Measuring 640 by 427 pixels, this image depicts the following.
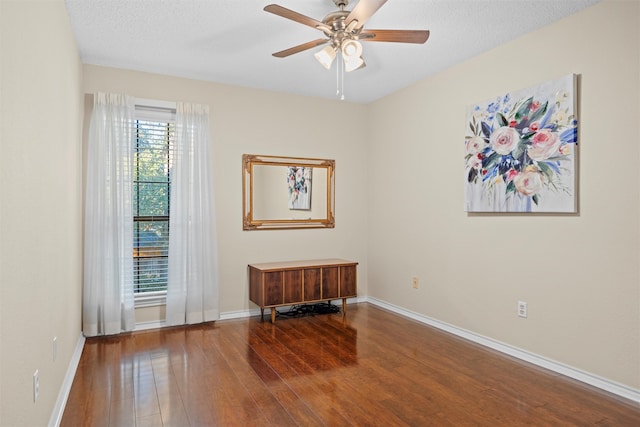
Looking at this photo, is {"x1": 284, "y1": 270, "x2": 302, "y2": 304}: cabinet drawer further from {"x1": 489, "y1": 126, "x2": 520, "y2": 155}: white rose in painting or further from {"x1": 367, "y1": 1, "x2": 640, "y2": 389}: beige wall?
{"x1": 489, "y1": 126, "x2": 520, "y2": 155}: white rose in painting

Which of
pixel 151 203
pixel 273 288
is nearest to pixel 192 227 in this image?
pixel 151 203

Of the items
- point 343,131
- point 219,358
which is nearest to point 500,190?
point 343,131

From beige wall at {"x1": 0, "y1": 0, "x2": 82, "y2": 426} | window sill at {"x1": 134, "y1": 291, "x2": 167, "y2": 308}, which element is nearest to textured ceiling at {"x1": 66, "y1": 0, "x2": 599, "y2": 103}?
beige wall at {"x1": 0, "y1": 0, "x2": 82, "y2": 426}

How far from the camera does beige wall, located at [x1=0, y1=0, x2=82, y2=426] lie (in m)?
1.38

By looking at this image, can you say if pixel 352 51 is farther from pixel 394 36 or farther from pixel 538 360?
pixel 538 360

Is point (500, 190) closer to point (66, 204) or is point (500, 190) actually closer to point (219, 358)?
point (219, 358)

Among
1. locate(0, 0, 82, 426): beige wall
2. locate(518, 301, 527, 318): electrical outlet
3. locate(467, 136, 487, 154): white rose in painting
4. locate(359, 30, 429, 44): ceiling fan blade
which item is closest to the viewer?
locate(0, 0, 82, 426): beige wall

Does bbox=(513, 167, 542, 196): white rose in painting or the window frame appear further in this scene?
the window frame

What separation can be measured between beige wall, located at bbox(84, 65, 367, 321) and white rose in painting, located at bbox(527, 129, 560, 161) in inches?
94.0

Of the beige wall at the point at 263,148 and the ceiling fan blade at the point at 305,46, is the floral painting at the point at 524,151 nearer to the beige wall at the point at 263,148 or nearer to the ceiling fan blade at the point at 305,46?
the ceiling fan blade at the point at 305,46

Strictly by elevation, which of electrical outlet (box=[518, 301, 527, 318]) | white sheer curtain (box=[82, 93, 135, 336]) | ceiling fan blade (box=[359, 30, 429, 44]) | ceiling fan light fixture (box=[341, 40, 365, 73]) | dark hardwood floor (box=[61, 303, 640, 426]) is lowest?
dark hardwood floor (box=[61, 303, 640, 426])

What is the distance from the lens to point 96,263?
145 inches

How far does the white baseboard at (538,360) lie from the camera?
102 inches

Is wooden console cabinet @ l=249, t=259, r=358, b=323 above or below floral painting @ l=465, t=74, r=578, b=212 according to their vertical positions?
below
